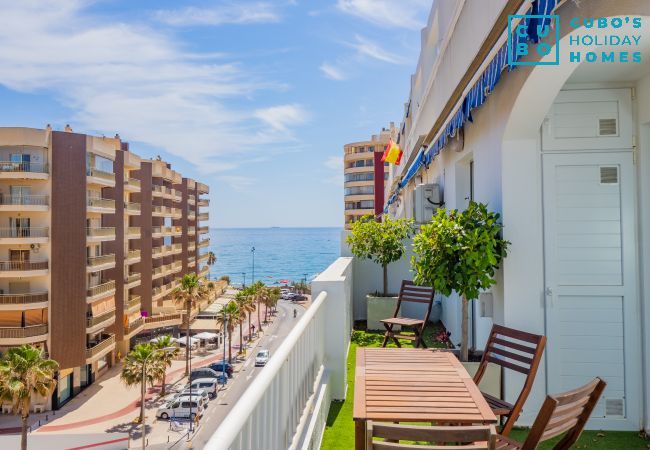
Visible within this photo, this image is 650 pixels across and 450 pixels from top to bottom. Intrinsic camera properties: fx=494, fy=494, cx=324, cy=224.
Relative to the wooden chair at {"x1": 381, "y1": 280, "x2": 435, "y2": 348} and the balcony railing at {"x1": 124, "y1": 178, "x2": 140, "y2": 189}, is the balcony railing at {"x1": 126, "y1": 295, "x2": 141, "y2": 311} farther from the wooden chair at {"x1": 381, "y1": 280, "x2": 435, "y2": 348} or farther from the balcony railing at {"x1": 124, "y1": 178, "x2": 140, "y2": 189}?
the wooden chair at {"x1": 381, "y1": 280, "x2": 435, "y2": 348}

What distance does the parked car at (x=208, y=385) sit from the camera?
1312 inches

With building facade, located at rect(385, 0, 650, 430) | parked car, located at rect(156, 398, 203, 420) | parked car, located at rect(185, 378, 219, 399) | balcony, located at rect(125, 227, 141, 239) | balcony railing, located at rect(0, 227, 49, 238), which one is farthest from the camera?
balcony, located at rect(125, 227, 141, 239)

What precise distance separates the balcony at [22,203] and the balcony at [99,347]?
8.99m

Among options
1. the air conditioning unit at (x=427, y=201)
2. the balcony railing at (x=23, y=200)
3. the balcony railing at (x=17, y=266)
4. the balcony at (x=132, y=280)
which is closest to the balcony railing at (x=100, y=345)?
the balcony at (x=132, y=280)

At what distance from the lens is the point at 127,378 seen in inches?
1125

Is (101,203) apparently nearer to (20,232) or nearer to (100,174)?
(100,174)

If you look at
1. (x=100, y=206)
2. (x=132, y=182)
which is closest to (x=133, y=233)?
(x=132, y=182)

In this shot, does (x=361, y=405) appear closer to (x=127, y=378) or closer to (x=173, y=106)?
(x=127, y=378)

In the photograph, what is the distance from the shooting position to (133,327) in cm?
3788

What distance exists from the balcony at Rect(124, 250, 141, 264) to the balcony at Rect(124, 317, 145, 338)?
465 centimetres

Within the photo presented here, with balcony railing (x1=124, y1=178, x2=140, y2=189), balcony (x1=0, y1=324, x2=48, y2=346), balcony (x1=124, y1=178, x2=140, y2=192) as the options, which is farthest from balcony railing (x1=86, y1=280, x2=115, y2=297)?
balcony railing (x1=124, y1=178, x2=140, y2=189)

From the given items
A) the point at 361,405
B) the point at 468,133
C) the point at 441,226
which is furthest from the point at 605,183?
the point at 361,405

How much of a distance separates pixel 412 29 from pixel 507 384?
34.8 ft

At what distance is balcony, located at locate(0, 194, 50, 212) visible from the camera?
2803cm
